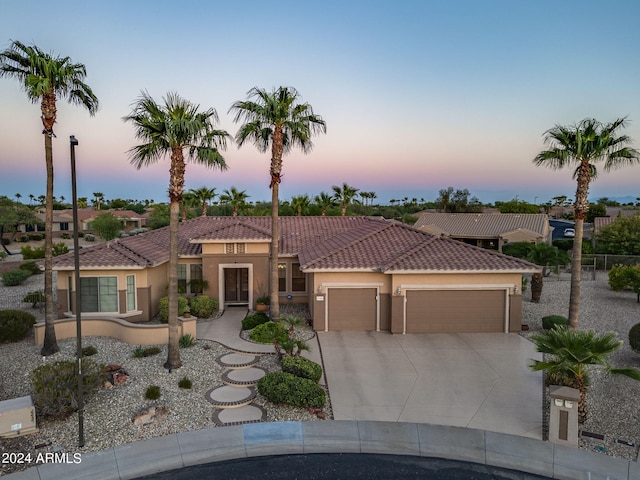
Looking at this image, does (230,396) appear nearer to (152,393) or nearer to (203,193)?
(152,393)

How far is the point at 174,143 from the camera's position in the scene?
13242mm

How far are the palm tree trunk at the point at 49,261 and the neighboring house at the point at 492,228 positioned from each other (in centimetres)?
3594

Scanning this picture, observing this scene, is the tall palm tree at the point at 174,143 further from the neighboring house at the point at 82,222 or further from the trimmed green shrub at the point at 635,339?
the neighboring house at the point at 82,222

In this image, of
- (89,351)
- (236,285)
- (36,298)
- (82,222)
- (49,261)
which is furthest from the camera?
(82,222)

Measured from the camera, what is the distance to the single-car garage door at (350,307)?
18.9m

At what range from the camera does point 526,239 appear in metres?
45.2

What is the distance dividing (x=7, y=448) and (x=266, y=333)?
8.69 metres

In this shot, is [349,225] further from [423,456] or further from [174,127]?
[423,456]

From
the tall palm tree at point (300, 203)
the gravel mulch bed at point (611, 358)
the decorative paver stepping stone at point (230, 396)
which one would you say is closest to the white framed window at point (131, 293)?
the decorative paver stepping stone at point (230, 396)

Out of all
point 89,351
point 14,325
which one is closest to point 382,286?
point 89,351

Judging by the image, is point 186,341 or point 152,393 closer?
point 152,393

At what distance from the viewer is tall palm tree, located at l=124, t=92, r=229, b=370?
13.1m

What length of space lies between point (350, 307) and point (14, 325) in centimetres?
1351

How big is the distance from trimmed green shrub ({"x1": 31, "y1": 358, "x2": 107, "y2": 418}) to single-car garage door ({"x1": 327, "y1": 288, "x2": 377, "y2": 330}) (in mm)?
9734
